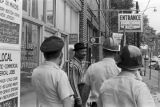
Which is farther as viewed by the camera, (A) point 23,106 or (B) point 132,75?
(A) point 23,106

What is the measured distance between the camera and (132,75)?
2510mm

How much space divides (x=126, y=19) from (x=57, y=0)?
1172cm

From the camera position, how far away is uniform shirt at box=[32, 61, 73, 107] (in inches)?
113

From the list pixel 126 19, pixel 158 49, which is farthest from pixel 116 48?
pixel 158 49

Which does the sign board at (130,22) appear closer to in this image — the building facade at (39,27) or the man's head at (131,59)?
the building facade at (39,27)

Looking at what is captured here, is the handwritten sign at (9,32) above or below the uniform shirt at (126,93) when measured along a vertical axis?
above

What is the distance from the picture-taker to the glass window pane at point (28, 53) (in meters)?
5.82

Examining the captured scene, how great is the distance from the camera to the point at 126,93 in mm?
2414

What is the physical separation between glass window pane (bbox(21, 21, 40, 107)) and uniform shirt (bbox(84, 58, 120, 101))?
6.41 feet

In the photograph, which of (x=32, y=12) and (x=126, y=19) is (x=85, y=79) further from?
(x=126, y=19)

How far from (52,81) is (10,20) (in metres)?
0.96

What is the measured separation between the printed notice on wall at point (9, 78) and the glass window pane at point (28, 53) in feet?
7.32

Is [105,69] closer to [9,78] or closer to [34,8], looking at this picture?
[9,78]

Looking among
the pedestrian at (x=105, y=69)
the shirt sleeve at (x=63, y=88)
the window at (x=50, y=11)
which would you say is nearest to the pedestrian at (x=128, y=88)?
the shirt sleeve at (x=63, y=88)
